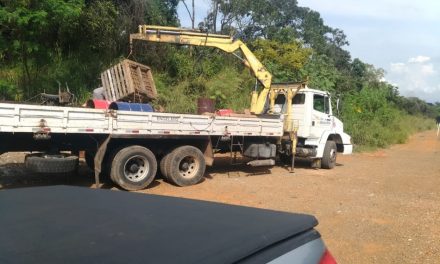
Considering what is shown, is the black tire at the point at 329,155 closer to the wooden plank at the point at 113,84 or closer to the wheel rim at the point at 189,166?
the wheel rim at the point at 189,166

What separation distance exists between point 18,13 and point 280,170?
8.55 meters

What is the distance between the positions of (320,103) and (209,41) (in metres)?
3.88

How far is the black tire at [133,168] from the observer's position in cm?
905

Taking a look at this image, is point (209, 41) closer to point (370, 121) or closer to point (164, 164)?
point (164, 164)

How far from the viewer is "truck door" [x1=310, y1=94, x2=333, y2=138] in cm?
1383

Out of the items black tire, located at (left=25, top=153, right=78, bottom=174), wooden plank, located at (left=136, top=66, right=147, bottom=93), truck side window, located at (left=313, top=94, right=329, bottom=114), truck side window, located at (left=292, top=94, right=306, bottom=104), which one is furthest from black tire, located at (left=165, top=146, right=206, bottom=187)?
truck side window, located at (left=313, top=94, right=329, bottom=114)

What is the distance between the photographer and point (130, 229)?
1.83 meters

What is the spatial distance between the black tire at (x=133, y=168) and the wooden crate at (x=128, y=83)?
2.43 m

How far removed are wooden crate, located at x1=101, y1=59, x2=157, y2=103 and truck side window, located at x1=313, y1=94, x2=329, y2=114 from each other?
191 inches

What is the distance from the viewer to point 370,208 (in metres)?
8.55

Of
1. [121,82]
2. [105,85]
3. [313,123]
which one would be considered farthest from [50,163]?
[313,123]

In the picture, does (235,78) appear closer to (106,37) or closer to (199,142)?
(106,37)

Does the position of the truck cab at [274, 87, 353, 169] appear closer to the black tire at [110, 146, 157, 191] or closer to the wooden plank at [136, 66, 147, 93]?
the wooden plank at [136, 66, 147, 93]

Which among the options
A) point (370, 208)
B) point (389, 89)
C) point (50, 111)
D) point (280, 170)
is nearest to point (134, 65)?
point (50, 111)
